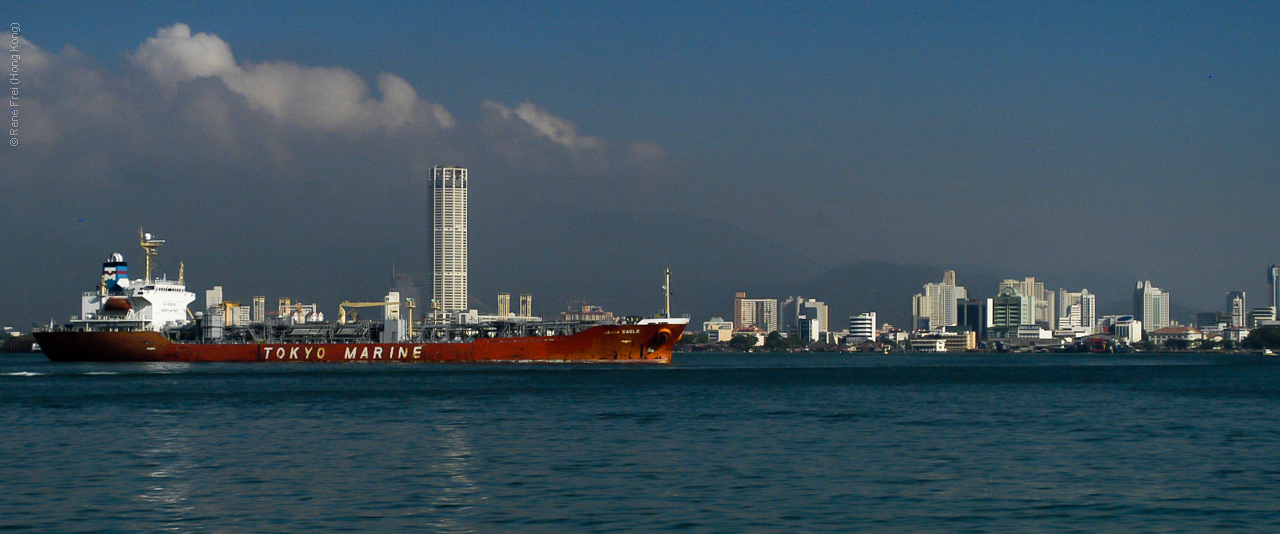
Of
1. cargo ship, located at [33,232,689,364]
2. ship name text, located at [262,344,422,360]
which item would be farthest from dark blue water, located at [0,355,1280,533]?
ship name text, located at [262,344,422,360]

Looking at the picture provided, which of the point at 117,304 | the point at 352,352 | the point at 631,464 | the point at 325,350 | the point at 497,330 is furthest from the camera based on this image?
the point at 497,330

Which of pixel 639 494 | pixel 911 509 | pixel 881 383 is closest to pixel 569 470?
pixel 639 494

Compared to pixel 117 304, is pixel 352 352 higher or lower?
lower

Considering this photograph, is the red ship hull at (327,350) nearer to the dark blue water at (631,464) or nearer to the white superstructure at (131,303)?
the white superstructure at (131,303)

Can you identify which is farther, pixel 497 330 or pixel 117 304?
pixel 497 330

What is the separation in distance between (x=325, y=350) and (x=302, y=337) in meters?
2.82

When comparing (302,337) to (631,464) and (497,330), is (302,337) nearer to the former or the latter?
(497,330)

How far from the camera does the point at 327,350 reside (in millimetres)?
95938

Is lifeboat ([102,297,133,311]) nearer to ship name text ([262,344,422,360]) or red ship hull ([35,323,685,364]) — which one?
red ship hull ([35,323,685,364])

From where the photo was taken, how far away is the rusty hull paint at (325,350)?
91.0 metres

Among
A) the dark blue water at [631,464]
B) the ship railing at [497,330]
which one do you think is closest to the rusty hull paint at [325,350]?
the ship railing at [497,330]

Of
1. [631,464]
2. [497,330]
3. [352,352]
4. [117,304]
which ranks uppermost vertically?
[117,304]

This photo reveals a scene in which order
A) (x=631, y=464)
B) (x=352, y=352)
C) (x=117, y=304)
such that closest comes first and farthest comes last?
(x=631, y=464), (x=352, y=352), (x=117, y=304)

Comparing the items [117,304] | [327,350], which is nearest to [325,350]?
[327,350]
